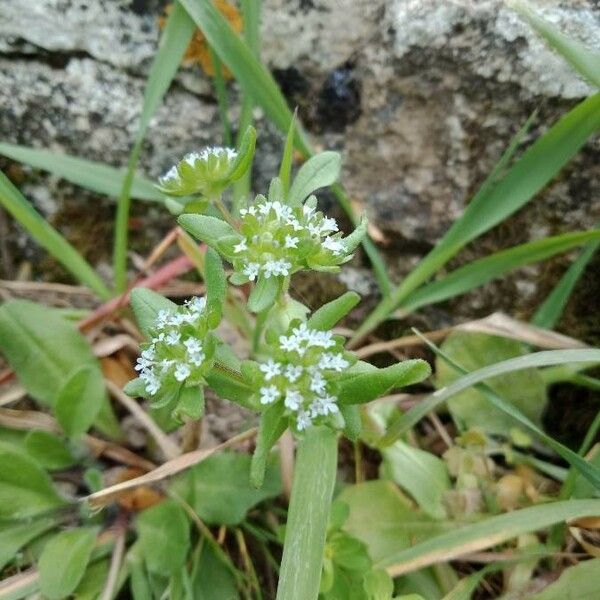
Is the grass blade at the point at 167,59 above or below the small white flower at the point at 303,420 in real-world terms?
above

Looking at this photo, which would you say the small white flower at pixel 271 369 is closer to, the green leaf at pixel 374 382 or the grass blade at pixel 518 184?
the green leaf at pixel 374 382

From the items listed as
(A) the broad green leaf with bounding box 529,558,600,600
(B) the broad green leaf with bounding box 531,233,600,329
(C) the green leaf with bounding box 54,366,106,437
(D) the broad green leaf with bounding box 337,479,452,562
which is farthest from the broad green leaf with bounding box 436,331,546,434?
(C) the green leaf with bounding box 54,366,106,437

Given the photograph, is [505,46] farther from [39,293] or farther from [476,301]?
[39,293]

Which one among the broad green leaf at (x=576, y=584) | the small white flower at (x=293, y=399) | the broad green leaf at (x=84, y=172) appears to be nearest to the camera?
the small white flower at (x=293, y=399)

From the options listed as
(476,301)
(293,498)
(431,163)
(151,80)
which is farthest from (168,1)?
(293,498)

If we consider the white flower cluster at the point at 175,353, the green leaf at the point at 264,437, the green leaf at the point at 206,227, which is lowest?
the green leaf at the point at 264,437

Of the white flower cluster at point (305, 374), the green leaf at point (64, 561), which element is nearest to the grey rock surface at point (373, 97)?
the white flower cluster at point (305, 374)
